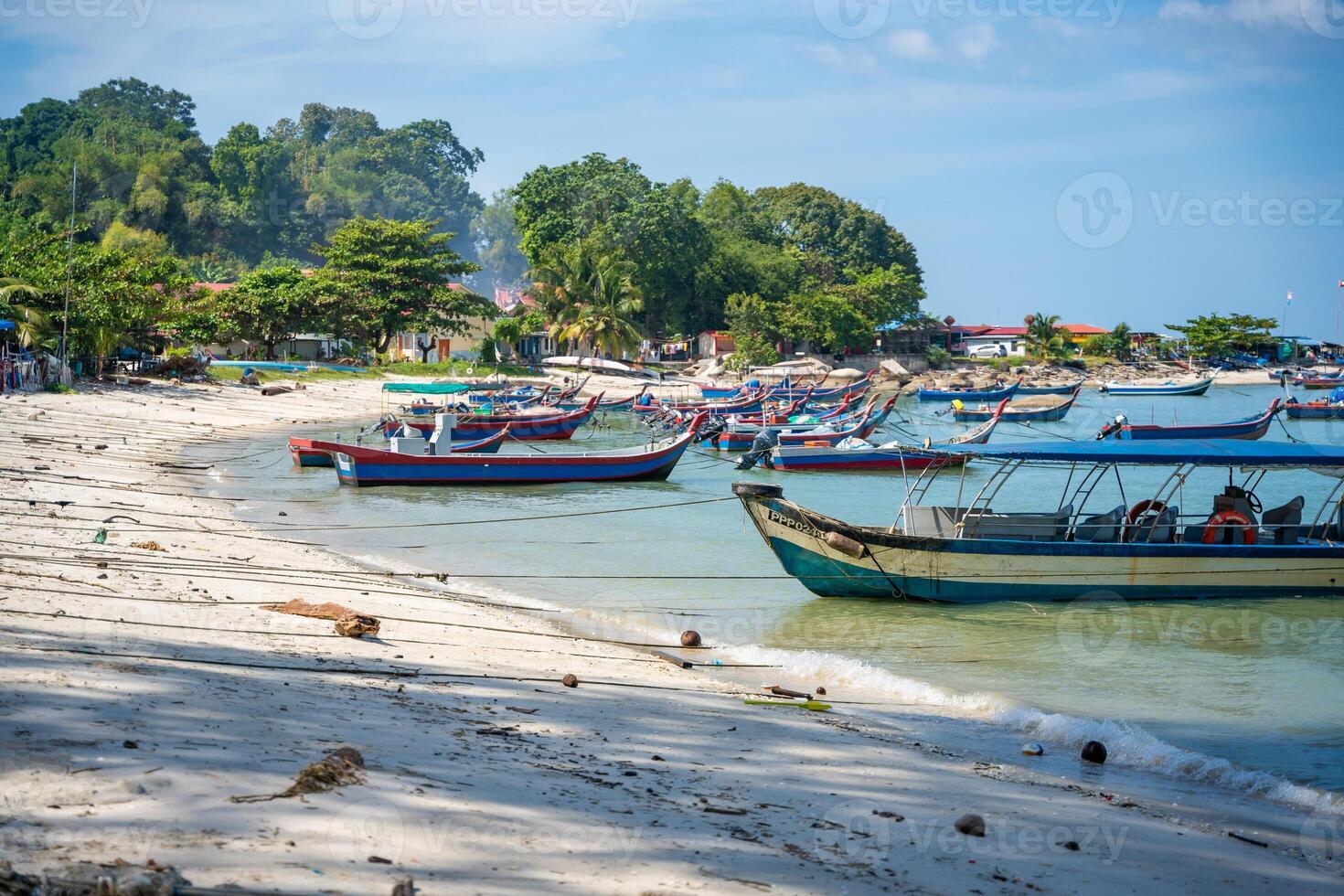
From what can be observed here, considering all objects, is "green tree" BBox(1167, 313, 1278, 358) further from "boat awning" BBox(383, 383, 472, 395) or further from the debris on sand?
the debris on sand

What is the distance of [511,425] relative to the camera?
36125 mm

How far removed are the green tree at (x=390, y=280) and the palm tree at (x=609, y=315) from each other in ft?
26.2

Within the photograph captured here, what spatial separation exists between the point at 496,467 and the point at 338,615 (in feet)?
51.9

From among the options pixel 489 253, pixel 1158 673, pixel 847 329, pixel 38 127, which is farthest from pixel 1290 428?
pixel 489 253

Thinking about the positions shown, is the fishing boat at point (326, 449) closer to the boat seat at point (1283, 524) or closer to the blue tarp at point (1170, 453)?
the blue tarp at point (1170, 453)

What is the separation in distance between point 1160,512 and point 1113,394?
6572cm

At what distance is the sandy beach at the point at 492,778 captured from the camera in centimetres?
477

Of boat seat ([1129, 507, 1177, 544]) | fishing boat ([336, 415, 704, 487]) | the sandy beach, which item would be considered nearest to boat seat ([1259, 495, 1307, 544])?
boat seat ([1129, 507, 1177, 544])

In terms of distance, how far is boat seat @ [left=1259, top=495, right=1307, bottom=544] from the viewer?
15.2 m

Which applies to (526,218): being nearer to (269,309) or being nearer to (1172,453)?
(269,309)

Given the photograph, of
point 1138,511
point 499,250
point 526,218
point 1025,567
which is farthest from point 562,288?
point 499,250

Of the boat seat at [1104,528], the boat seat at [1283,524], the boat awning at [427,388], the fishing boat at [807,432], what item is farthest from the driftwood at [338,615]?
the boat awning at [427,388]

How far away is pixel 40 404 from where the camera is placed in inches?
1220

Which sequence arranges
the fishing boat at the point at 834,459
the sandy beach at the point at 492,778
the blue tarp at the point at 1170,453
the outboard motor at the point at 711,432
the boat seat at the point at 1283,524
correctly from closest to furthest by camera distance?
1. the sandy beach at the point at 492,778
2. the blue tarp at the point at 1170,453
3. the boat seat at the point at 1283,524
4. the fishing boat at the point at 834,459
5. the outboard motor at the point at 711,432
